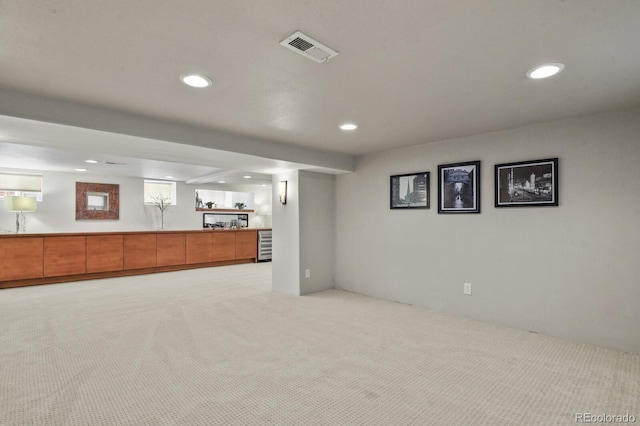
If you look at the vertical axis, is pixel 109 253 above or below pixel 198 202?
below

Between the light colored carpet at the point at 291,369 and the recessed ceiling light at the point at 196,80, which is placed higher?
the recessed ceiling light at the point at 196,80

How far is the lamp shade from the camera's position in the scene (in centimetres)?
614

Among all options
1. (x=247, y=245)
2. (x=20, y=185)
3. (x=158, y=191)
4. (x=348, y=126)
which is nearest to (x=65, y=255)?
(x=20, y=185)

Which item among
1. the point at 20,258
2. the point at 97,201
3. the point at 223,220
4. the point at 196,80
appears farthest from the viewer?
the point at 223,220

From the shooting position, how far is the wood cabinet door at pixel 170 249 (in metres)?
6.99

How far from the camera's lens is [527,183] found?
349 cm

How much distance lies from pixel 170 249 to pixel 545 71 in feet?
23.0

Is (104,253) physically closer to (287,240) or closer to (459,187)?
(287,240)

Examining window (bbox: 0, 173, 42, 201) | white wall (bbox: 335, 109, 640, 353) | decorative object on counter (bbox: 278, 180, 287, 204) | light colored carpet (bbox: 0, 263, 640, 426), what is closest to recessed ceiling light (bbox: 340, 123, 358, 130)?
white wall (bbox: 335, 109, 640, 353)

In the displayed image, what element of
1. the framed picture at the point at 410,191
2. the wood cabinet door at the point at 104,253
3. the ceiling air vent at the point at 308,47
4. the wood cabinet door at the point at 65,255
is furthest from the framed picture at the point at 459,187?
the wood cabinet door at the point at 65,255

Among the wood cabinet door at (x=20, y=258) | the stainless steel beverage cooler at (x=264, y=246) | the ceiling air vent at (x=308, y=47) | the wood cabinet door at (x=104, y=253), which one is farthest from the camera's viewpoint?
the stainless steel beverage cooler at (x=264, y=246)

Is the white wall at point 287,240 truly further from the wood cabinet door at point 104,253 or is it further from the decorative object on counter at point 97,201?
the decorative object on counter at point 97,201

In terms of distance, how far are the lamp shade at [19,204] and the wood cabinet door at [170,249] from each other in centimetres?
225

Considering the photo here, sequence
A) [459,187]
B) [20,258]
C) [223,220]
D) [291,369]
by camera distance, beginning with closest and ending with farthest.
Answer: [291,369] < [459,187] < [20,258] < [223,220]
